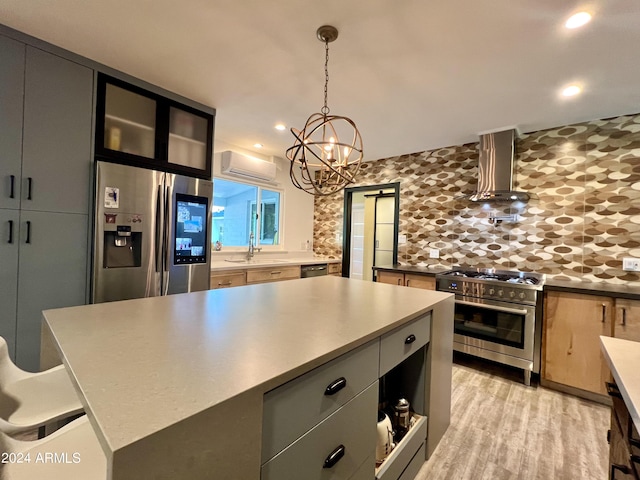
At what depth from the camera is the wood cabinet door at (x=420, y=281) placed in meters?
3.16

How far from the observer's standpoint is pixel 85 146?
6.96 ft

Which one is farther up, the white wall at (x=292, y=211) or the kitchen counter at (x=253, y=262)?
the white wall at (x=292, y=211)

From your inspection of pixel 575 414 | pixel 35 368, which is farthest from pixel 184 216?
pixel 575 414

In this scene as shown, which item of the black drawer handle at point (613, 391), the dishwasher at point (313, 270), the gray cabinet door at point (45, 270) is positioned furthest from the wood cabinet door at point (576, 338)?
the gray cabinet door at point (45, 270)

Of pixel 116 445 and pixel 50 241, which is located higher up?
pixel 50 241

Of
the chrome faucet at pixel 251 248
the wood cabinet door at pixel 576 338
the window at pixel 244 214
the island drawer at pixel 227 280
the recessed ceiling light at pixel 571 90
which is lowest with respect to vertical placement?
the wood cabinet door at pixel 576 338

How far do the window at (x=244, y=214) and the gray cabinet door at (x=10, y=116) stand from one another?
2001mm

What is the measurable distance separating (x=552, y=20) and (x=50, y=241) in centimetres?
332

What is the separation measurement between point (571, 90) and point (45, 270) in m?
4.03

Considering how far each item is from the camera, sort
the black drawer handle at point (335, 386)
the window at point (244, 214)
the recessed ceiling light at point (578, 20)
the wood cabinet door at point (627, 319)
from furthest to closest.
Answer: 1. the window at point (244, 214)
2. the wood cabinet door at point (627, 319)
3. the recessed ceiling light at point (578, 20)
4. the black drawer handle at point (335, 386)

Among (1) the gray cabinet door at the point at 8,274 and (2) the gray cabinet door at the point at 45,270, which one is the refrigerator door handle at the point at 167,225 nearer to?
(2) the gray cabinet door at the point at 45,270

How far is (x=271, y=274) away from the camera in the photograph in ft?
11.7

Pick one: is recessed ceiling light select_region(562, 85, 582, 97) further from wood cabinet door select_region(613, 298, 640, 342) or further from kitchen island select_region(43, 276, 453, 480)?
kitchen island select_region(43, 276, 453, 480)

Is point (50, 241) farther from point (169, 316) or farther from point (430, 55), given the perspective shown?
point (430, 55)
